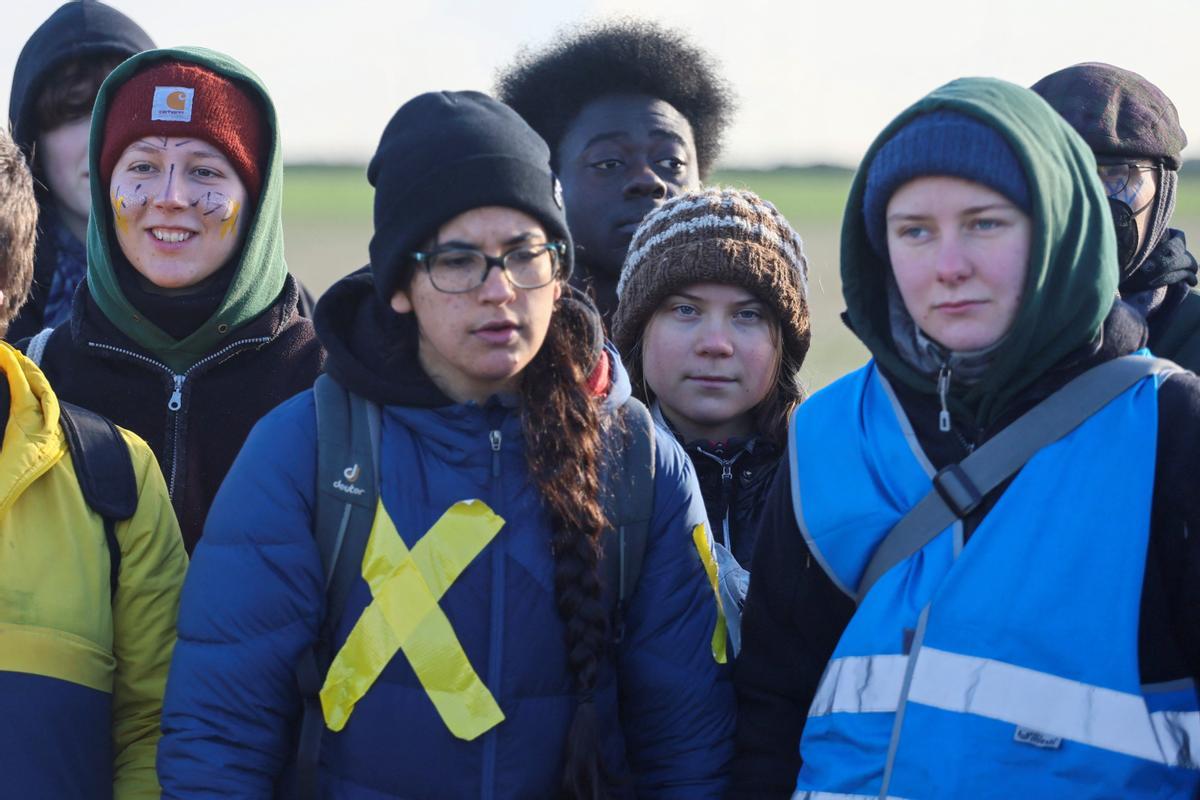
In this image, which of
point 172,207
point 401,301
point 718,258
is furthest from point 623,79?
point 401,301

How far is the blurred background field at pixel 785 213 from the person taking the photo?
1702 cm

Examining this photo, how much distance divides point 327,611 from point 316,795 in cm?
33

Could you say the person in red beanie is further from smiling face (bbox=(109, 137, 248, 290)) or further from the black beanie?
the black beanie

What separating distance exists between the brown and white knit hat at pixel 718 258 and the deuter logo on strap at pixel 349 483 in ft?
4.30

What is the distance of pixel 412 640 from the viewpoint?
258 centimetres

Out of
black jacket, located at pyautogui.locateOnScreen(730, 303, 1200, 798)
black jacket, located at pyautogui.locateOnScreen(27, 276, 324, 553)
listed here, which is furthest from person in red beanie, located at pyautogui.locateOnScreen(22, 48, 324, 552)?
black jacket, located at pyautogui.locateOnScreen(730, 303, 1200, 798)

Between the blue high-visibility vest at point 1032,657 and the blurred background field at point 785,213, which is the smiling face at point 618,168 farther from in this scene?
the blurred background field at point 785,213

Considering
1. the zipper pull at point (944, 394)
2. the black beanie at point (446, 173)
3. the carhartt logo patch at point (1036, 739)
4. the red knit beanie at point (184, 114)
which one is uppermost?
the red knit beanie at point (184, 114)

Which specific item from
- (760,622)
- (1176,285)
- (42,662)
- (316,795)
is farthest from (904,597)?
(1176,285)

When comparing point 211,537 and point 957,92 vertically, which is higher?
point 957,92

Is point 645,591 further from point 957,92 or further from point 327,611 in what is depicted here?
point 957,92

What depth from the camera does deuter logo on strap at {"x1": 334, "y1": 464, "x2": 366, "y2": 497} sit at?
2.62m

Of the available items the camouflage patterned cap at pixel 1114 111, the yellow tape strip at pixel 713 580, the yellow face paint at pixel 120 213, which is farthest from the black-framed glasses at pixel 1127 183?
the yellow face paint at pixel 120 213

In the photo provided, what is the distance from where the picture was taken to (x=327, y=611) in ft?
8.65
